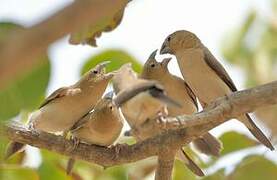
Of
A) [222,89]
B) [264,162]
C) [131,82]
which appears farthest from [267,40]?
[131,82]

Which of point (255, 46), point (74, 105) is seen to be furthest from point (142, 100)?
point (255, 46)

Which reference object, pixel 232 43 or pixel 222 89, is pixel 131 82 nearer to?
pixel 222 89

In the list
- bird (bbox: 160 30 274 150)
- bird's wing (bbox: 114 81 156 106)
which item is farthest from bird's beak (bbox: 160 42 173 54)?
bird's wing (bbox: 114 81 156 106)

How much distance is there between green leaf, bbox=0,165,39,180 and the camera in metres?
1.66

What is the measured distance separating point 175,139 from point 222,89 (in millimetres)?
522

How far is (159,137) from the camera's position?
188cm

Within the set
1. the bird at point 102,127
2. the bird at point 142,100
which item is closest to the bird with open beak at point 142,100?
the bird at point 142,100

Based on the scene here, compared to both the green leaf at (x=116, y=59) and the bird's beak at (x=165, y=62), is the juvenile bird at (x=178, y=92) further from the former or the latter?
the green leaf at (x=116, y=59)

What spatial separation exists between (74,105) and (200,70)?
55cm

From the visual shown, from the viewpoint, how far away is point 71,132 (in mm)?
2062

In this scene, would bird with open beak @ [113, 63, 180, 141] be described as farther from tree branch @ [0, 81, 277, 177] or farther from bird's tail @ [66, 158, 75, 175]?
bird's tail @ [66, 158, 75, 175]

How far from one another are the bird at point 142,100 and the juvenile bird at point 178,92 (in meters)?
0.52

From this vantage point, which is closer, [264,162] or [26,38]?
[26,38]

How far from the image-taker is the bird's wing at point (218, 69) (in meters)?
2.37
